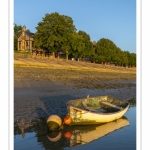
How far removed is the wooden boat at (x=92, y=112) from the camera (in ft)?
38.2

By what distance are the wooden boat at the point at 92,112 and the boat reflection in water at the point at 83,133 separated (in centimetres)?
29

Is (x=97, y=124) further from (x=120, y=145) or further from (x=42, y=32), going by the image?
(x=42, y=32)

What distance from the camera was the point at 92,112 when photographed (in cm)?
1191

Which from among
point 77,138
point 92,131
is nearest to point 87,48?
point 92,131

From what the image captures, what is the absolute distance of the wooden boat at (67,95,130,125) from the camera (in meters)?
11.6

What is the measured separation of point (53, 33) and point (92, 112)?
138 feet

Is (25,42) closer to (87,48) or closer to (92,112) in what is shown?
(87,48)

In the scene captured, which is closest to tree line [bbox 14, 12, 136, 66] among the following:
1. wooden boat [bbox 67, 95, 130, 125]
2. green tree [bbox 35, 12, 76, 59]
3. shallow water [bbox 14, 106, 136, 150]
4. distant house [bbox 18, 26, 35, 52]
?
green tree [bbox 35, 12, 76, 59]

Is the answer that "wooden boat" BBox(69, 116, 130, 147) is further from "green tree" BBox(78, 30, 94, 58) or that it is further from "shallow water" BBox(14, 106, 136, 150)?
"green tree" BBox(78, 30, 94, 58)

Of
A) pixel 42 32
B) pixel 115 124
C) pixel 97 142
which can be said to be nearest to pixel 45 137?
pixel 97 142

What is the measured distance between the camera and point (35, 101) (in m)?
16.6

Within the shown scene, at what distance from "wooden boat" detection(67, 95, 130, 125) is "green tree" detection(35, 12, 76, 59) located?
36464 mm

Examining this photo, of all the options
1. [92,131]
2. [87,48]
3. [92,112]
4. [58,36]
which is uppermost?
[58,36]

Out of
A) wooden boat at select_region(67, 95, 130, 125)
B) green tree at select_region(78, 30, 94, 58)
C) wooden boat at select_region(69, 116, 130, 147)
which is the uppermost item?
green tree at select_region(78, 30, 94, 58)
